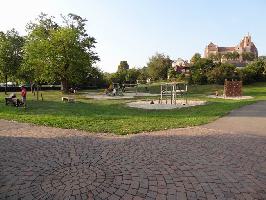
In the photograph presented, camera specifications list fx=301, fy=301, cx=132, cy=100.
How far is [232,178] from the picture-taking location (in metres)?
6.82

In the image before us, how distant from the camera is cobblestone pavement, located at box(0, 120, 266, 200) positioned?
6.08m

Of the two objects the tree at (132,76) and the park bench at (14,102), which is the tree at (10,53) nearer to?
the park bench at (14,102)

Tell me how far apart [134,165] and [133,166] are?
8cm

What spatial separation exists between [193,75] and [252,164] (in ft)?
166

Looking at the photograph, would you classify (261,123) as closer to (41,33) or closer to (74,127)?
(74,127)

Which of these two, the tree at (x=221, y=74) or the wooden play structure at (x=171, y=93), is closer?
the wooden play structure at (x=171, y=93)

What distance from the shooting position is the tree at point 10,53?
4838 centimetres

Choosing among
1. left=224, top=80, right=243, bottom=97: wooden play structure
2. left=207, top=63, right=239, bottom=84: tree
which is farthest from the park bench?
left=207, top=63, right=239, bottom=84: tree

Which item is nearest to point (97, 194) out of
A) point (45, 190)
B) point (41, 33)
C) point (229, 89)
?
point (45, 190)

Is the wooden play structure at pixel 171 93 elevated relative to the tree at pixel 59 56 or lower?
lower

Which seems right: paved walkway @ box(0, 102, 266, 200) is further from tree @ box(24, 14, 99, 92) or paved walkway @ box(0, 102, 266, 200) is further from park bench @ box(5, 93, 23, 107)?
tree @ box(24, 14, 99, 92)

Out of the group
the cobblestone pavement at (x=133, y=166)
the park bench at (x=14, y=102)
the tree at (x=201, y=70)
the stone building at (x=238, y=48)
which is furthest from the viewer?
the stone building at (x=238, y=48)

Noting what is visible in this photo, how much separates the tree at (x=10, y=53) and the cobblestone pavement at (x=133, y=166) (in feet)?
133

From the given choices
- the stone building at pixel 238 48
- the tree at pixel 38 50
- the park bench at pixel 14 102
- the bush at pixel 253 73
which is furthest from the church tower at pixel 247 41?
the park bench at pixel 14 102
